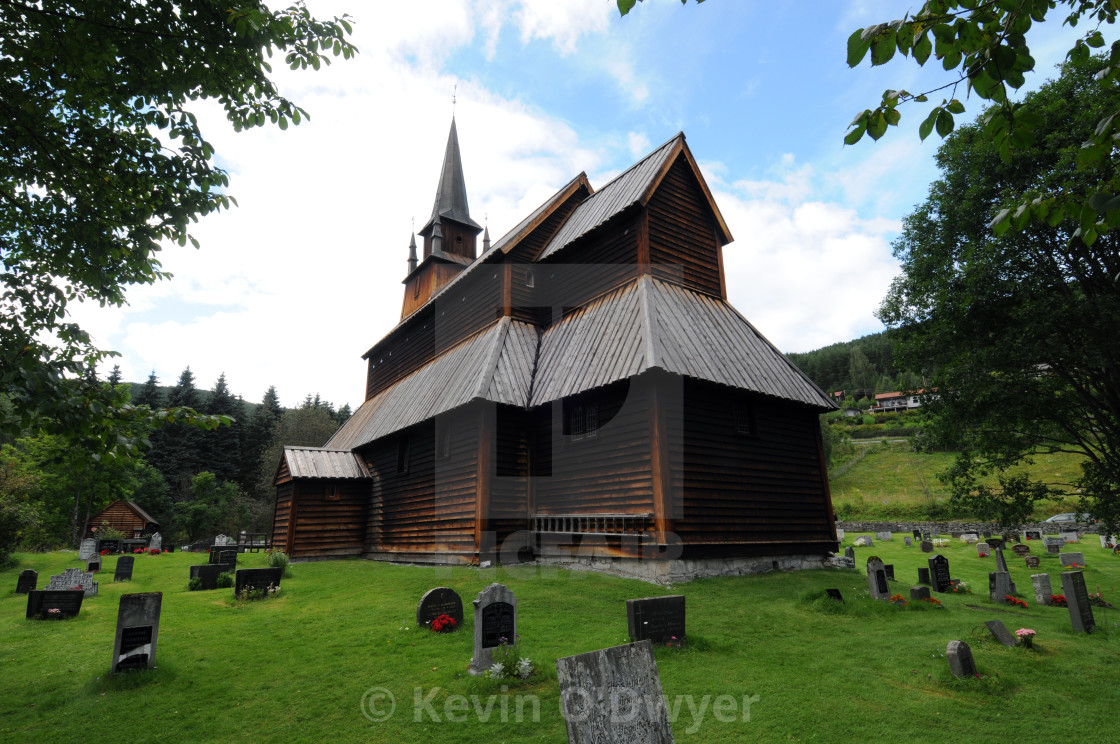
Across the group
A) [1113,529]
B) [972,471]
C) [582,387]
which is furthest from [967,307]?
[582,387]

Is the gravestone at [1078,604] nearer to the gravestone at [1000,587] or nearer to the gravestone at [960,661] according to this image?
the gravestone at [1000,587]

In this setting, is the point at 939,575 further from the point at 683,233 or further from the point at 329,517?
the point at 329,517

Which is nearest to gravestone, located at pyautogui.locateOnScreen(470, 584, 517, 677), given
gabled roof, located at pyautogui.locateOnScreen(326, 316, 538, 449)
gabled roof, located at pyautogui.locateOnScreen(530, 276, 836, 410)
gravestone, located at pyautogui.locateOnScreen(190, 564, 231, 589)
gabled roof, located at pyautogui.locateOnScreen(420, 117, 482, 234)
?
gabled roof, located at pyautogui.locateOnScreen(530, 276, 836, 410)

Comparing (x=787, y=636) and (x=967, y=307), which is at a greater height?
(x=967, y=307)

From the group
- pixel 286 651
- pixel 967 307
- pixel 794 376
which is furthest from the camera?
pixel 794 376

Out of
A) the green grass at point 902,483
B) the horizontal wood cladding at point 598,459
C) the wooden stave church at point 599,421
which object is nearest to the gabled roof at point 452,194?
the wooden stave church at point 599,421

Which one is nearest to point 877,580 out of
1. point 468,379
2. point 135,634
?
point 468,379

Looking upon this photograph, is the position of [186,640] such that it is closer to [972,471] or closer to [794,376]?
[794,376]

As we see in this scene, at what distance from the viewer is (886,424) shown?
284ft

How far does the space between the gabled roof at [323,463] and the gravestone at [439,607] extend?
13899 millimetres

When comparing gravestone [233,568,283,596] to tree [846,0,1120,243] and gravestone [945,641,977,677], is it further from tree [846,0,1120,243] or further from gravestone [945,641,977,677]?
tree [846,0,1120,243]

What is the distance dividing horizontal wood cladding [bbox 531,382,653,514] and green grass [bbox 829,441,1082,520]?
132ft

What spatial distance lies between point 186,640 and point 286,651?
2.14m

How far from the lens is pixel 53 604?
11.4 metres
